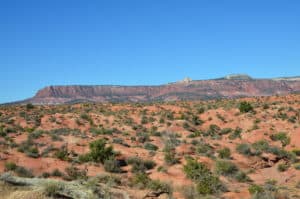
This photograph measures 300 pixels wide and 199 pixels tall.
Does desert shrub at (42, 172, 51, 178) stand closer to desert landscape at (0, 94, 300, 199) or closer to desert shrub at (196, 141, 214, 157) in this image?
desert landscape at (0, 94, 300, 199)

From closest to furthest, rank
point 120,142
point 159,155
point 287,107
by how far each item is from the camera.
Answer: point 159,155 → point 120,142 → point 287,107

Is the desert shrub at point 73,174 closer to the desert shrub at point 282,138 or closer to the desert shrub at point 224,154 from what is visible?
the desert shrub at point 224,154

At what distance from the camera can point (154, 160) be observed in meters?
23.6

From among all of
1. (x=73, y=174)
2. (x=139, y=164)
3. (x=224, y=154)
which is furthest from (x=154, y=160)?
(x=73, y=174)

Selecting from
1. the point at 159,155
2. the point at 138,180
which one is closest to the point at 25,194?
the point at 138,180

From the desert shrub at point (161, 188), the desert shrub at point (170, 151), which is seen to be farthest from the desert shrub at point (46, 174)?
the desert shrub at point (170, 151)

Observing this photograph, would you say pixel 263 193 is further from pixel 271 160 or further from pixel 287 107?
pixel 287 107

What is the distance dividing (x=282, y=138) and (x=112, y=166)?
16.9 metres

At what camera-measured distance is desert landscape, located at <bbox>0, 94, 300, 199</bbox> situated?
13102 mm

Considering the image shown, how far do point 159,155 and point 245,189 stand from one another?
8376 mm

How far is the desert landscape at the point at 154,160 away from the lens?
1310 cm

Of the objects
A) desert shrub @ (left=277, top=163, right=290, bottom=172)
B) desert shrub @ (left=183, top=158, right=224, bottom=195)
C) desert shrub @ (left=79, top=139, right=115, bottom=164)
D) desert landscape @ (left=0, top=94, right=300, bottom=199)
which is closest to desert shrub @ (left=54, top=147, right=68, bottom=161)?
desert landscape @ (left=0, top=94, right=300, bottom=199)

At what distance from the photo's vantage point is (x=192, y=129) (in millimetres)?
41656

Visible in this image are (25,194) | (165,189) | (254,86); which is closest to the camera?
(25,194)
